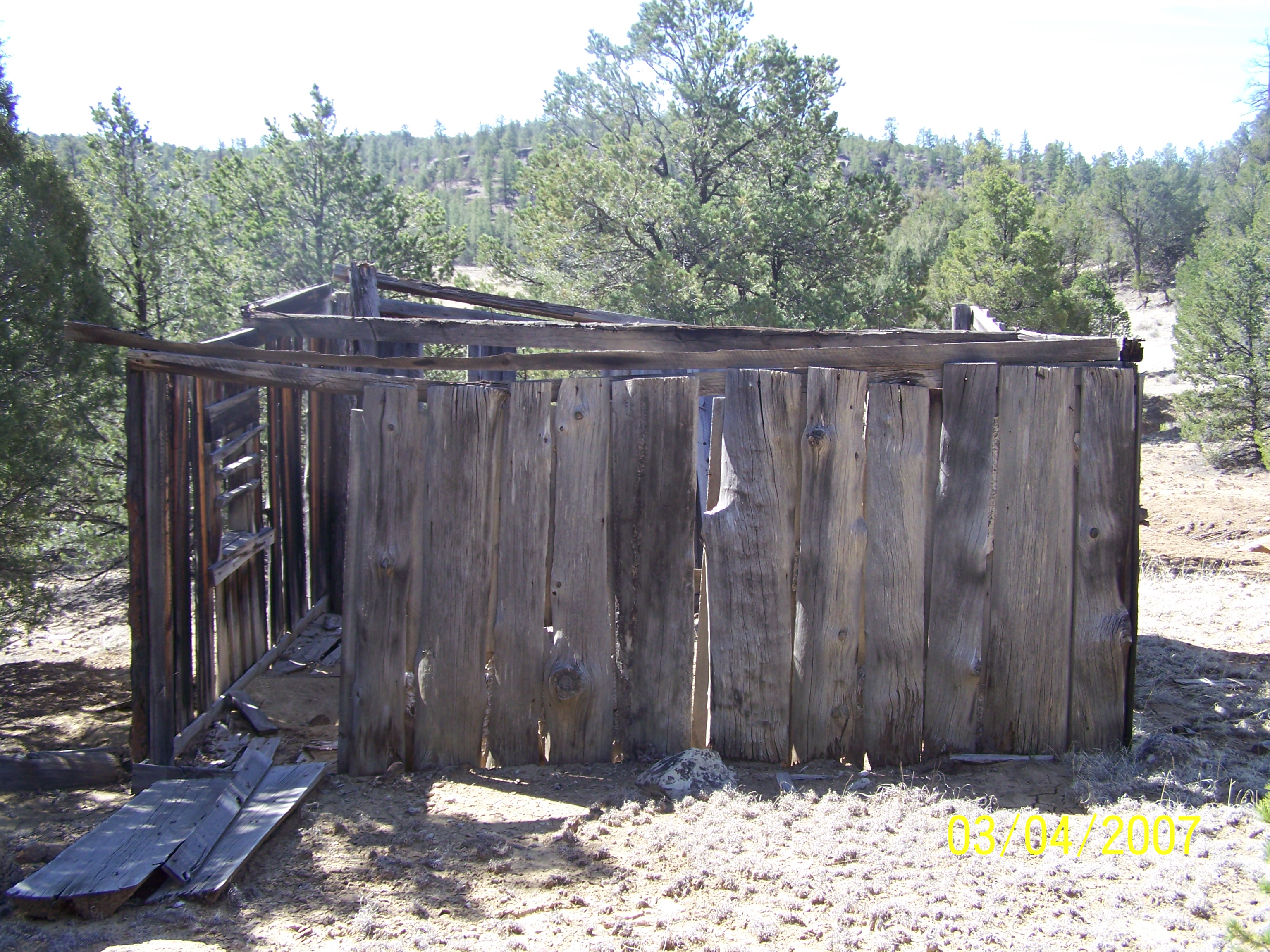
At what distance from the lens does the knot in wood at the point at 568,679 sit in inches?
150

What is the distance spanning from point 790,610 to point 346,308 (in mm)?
4598

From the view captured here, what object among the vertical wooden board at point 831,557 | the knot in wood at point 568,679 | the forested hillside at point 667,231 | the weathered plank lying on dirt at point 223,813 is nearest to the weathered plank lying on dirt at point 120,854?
the weathered plank lying on dirt at point 223,813

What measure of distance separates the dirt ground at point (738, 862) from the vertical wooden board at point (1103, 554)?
203 mm

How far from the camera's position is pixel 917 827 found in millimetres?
3234

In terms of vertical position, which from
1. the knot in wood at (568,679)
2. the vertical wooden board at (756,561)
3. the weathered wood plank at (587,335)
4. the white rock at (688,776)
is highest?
the weathered wood plank at (587,335)


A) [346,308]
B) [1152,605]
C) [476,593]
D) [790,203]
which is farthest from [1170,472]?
[476,593]

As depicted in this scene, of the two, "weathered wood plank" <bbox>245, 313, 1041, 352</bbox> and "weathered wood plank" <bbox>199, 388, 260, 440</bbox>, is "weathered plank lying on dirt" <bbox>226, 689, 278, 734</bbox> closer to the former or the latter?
"weathered wood plank" <bbox>199, 388, 260, 440</bbox>

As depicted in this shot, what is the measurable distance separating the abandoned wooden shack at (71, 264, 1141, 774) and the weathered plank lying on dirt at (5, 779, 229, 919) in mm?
629

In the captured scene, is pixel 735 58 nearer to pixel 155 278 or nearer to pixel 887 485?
pixel 155 278

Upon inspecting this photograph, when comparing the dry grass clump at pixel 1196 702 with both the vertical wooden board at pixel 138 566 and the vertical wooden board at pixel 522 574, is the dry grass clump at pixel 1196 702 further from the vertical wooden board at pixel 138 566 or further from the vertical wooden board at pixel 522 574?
the vertical wooden board at pixel 138 566

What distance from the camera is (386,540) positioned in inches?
152

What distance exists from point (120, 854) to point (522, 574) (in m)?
1.69

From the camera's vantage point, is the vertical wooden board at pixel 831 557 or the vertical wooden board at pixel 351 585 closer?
the vertical wooden board at pixel 831 557

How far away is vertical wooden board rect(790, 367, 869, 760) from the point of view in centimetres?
373
